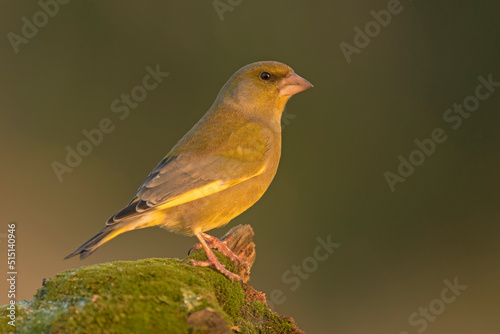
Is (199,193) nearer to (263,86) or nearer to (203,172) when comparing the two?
(203,172)

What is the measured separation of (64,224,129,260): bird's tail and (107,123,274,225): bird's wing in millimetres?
151

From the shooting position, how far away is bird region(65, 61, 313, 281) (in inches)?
143

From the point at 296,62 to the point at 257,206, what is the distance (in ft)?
7.31

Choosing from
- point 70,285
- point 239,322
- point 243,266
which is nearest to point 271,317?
point 239,322

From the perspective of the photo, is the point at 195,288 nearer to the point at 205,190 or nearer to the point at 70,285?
the point at 70,285

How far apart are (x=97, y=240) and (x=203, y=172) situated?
97 cm

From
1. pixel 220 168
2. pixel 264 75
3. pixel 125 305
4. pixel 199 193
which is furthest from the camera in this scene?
pixel 264 75

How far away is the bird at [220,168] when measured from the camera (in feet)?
11.9

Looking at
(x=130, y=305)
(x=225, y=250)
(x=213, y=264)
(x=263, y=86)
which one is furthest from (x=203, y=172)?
(x=130, y=305)

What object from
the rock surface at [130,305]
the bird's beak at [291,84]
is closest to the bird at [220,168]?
the bird's beak at [291,84]

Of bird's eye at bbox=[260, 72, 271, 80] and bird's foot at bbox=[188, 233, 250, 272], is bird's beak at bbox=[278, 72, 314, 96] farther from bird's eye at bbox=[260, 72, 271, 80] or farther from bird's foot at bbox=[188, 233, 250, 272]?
bird's foot at bbox=[188, 233, 250, 272]

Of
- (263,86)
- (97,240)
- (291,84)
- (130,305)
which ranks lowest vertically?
(130,305)

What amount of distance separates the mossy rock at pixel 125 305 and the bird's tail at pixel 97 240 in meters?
0.16

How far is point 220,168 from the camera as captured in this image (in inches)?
155
